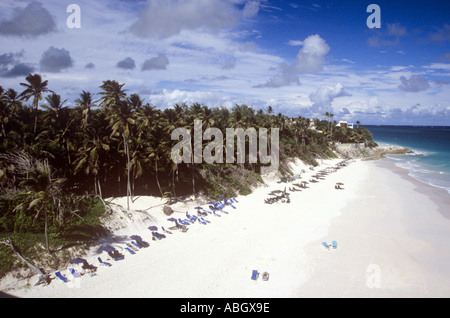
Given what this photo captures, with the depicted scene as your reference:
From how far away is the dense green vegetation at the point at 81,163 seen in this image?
22448 millimetres

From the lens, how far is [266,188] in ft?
152

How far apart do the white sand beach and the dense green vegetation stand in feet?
11.0

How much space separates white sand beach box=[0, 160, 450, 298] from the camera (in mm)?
18297

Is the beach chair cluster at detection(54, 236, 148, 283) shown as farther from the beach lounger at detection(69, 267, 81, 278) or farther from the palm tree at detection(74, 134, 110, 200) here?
the palm tree at detection(74, 134, 110, 200)

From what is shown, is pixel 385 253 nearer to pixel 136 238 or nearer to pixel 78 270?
pixel 136 238

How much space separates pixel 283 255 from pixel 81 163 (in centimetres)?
2382

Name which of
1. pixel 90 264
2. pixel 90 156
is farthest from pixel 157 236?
pixel 90 156

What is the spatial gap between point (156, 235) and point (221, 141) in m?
19.6

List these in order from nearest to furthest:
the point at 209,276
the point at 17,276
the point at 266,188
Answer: the point at 17,276 → the point at 209,276 → the point at 266,188

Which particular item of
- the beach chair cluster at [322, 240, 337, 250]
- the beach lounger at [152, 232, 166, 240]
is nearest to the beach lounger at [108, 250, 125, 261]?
the beach lounger at [152, 232, 166, 240]

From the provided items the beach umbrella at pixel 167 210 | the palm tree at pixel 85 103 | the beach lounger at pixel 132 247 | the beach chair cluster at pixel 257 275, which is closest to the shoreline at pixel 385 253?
the beach chair cluster at pixel 257 275

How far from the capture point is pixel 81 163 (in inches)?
1125
